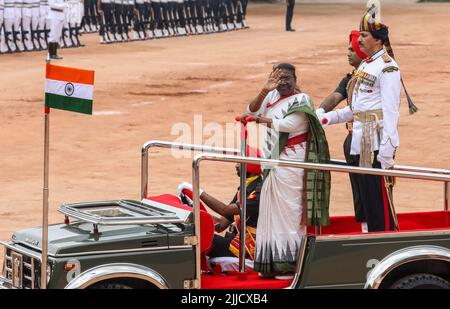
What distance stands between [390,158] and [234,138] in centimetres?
912

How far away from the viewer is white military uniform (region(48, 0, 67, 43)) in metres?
28.5

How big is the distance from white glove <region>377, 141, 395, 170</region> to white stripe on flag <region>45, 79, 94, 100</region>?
6.46 feet

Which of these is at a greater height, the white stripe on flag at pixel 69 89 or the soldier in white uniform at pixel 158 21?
the white stripe on flag at pixel 69 89

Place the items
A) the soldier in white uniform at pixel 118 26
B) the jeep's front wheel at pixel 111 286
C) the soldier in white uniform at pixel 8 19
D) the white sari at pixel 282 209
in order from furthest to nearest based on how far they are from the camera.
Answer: the soldier in white uniform at pixel 118 26
the soldier in white uniform at pixel 8 19
the white sari at pixel 282 209
the jeep's front wheel at pixel 111 286

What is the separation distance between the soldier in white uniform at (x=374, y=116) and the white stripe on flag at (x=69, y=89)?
181cm

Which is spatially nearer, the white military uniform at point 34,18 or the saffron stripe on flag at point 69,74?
the saffron stripe on flag at point 69,74

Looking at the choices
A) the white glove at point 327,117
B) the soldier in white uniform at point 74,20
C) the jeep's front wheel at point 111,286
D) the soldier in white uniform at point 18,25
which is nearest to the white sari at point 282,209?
the white glove at point 327,117

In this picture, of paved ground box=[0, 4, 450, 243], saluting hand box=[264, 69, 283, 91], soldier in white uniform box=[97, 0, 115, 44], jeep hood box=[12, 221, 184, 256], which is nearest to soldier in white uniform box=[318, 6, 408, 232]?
saluting hand box=[264, 69, 283, 91]

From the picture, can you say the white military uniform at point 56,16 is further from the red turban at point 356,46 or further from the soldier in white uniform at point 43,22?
the red turban at point 356,46

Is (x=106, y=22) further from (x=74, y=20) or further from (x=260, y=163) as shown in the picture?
(x=260, y=163)

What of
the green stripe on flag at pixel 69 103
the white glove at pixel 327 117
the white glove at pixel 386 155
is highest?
the green stripe on flag at pixel 69 103

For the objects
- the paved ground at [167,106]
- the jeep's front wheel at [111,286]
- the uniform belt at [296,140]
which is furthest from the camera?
the paved ground at [167,106]

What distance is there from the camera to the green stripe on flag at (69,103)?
7.38 meters

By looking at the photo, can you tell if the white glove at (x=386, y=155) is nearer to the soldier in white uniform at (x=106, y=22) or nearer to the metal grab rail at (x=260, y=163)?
the metal grab rail at (x=260, y=163)
